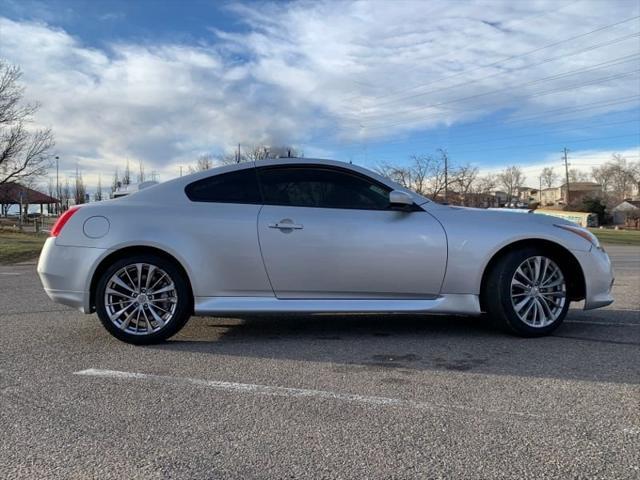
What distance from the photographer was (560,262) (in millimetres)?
5012

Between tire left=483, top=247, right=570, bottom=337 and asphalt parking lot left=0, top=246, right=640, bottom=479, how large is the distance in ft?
0.61

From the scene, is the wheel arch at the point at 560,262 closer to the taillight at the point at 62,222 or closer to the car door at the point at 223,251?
the car door at the point at 223,251

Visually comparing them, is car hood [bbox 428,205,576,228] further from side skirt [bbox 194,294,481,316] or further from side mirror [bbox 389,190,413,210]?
side skirt [bbox 194,294,481,316]

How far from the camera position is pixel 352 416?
307cm

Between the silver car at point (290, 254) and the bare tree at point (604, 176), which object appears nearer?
the silver car at point (290, 254)

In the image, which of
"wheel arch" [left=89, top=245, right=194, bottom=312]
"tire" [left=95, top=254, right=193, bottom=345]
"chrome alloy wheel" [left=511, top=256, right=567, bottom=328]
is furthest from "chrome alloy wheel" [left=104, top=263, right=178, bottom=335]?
"chrome alloy wheel" [left=511, top=256, right=567, bottom=328]

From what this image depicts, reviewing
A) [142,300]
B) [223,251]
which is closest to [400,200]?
[223,251]

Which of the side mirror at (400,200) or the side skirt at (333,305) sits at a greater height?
the side mirror at (400,200)

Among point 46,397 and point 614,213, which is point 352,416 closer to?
point 46,397

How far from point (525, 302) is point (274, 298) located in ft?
7.28

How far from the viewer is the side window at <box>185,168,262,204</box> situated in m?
4.77

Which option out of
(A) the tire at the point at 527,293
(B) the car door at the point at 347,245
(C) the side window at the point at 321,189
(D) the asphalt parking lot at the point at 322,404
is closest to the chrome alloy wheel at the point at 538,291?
(A) the tire at the point at 527,293

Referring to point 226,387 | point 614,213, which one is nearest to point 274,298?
point 226,387

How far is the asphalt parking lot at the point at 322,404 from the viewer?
253cm
